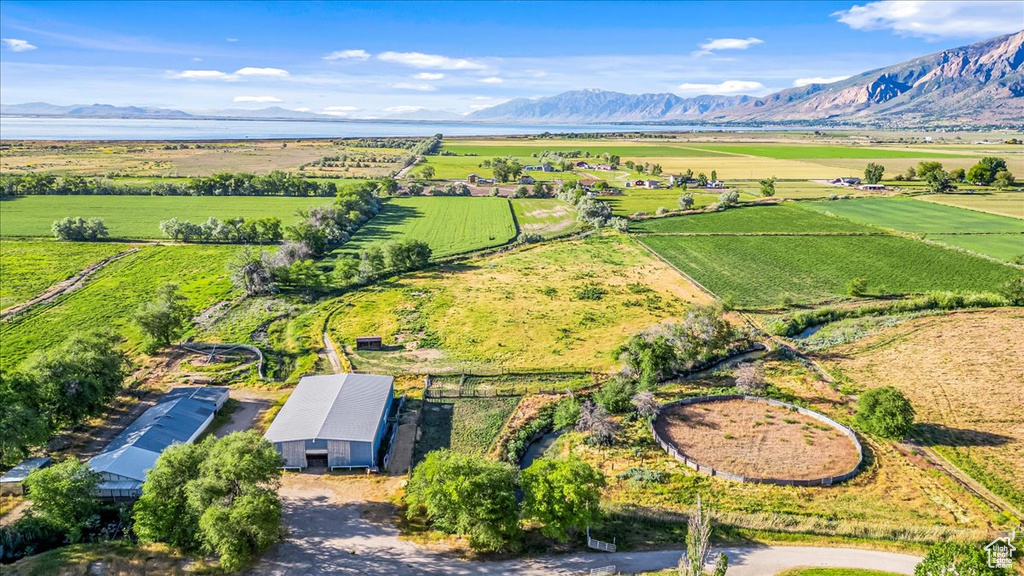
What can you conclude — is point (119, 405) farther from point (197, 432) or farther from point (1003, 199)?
point (1003, 199)

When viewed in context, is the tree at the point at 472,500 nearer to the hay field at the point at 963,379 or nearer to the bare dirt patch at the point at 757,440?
the bare dirt patch at the point at 757,440

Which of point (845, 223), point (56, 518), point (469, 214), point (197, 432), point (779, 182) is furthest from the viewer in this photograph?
point (779, 182)

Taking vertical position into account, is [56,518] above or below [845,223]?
below

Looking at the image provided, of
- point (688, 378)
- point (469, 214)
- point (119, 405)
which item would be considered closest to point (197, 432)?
point (119, 405)

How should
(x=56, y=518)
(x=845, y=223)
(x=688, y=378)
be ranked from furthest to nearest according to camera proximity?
(x=845, y=223) → (x=688, y=378) → (x=56, y=518)

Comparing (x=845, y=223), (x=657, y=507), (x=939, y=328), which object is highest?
(x=845, y=223)

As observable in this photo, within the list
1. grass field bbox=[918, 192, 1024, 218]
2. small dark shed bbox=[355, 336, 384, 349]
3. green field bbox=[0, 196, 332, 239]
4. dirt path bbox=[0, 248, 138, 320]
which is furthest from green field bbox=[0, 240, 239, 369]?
grass field bbox=[918, 192, 1024, 218]

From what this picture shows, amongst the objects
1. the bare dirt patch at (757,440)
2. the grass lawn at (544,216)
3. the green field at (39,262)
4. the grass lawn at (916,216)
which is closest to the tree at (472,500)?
the bare dirt patch at (757,440)
